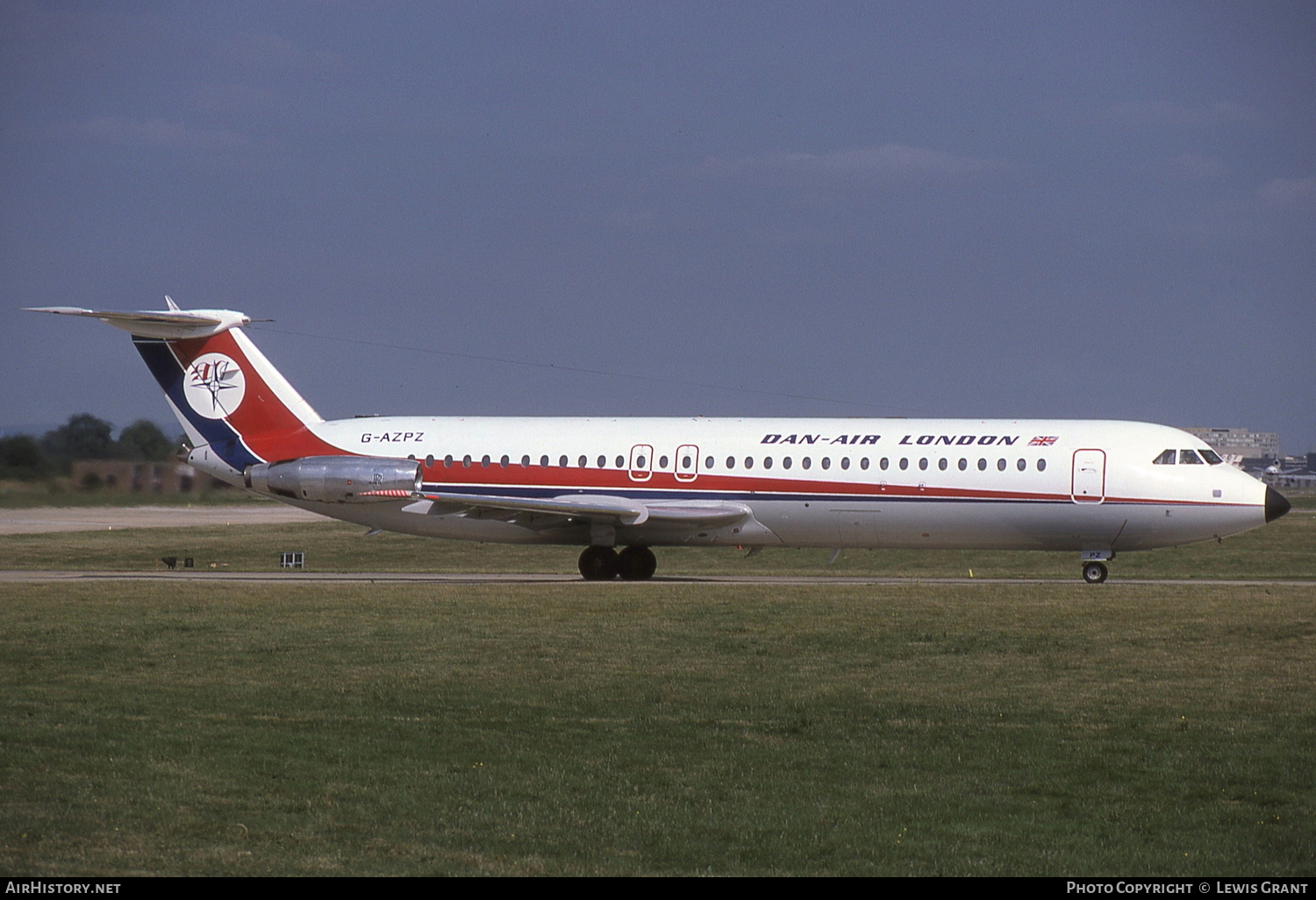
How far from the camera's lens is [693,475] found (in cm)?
3222

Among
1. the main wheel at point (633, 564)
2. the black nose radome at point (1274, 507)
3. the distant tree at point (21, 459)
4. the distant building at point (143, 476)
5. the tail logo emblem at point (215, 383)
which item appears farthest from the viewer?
the distant building at point (143, 476)

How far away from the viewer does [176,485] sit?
38438 mm

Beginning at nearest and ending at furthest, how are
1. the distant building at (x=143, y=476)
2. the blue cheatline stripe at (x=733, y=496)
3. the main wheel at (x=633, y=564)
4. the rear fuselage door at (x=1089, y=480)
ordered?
1. the rear fuselage door at (x=1089, y=480)
2. the blue cheatline stripe at (x=733, y=496)
3. the main wheel at (x=633, y=564)
4. the distant building at (x=143, y=476)

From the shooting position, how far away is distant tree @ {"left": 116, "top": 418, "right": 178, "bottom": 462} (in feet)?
125

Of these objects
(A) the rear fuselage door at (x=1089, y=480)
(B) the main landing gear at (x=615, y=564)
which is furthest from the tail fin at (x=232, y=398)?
(A) the rear fuselage door at (x=1089, y=480)

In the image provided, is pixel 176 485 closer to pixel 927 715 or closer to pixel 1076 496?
pixel 1076 496

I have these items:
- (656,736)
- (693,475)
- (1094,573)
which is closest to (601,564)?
(693,475)

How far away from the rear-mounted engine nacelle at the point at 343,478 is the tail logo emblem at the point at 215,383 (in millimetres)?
2660

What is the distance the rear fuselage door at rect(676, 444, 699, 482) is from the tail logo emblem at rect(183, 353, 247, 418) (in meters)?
10.6

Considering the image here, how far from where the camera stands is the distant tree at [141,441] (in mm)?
38125

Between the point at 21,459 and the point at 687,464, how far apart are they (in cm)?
1727

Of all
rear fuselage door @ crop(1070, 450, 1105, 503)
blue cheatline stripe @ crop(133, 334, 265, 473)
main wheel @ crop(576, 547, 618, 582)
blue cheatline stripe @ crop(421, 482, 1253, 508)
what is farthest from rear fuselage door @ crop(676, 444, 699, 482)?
blue cheatline stripe @ crop(133, 334, 265, 473)

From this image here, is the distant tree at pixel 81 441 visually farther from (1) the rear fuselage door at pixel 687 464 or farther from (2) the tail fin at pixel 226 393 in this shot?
(1) the rear fuselage door at pixel 687 464
